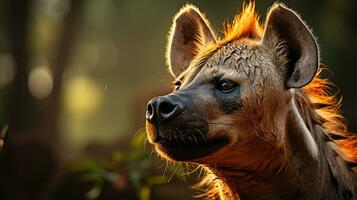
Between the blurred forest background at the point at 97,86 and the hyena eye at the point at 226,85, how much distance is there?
1179mm

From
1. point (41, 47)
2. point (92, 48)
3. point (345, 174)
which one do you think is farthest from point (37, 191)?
point (92, 48)

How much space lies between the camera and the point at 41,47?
33.7m

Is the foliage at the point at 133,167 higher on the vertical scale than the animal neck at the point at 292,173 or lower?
lower

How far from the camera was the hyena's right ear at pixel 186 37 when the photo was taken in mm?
5355

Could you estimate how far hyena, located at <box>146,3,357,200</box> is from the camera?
14.0 feet

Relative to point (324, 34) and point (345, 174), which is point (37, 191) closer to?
point (345, 174)

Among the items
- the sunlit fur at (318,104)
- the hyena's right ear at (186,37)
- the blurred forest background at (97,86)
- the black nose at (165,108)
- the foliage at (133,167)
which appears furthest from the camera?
the blurred forest background at (97,86)

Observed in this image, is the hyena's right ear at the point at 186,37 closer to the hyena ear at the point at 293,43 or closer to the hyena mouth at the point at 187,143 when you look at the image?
the hyena ear at the point at 293,43

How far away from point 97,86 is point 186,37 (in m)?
37.5

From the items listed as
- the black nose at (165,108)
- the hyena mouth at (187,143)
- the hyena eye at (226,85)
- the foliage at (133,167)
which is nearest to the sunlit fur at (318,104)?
the hyena eye at (226,85)

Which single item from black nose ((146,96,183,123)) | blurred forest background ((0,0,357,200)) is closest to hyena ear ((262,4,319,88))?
black nose ((146,96,183,123))

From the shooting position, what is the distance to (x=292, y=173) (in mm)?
4457

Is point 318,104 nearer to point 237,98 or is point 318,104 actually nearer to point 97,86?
point 237,98

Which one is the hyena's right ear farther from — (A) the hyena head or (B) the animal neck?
(B) the animal neck
